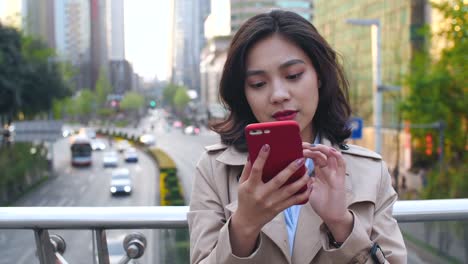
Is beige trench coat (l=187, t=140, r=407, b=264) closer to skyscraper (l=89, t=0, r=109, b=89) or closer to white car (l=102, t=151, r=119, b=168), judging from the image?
skyscraper (l=89, t=0, r=109, b=89)

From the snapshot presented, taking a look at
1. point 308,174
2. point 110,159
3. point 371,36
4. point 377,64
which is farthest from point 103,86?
point 371,36

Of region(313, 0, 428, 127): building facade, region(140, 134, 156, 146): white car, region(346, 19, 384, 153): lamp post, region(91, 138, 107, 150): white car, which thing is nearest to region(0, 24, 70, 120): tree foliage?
region(91, 138, 107, 150): white car

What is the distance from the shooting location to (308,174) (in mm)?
1016

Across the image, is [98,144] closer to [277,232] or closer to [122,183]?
[122,183]

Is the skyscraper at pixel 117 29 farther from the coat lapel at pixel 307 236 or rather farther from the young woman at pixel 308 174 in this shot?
the coat lapel at pixel 307 236

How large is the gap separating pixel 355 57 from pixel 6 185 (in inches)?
551

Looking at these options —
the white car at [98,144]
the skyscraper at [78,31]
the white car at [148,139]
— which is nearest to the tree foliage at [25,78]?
the skyscraper at [78,31]

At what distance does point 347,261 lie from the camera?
1.00m

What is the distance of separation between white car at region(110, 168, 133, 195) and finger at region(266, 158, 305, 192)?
1010cm

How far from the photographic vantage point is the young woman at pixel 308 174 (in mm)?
977

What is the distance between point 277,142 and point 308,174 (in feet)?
0.61

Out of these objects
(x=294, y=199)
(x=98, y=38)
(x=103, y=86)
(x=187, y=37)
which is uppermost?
(x=98, y=38)

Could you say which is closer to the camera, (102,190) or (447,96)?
(102,190)

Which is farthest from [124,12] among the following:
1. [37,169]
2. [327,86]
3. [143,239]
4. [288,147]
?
[37,169]
